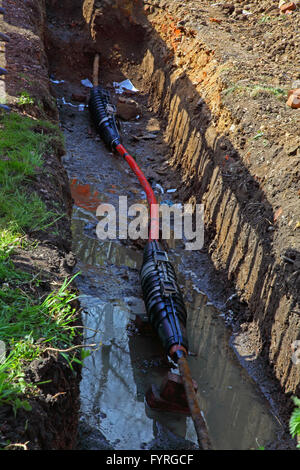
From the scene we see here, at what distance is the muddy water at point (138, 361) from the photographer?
4207mm

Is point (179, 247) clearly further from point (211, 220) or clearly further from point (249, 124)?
point (249, 124)

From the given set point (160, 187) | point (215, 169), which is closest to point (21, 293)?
point (215, 169)

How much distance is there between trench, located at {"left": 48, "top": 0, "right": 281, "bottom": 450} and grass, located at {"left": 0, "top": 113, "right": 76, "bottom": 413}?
38 centimetres

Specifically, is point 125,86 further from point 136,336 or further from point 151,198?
point 136,336

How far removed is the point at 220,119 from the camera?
7.33 metres

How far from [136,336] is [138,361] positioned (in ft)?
1.20

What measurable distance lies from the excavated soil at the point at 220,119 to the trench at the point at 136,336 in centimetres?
19

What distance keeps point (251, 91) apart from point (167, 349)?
431cm

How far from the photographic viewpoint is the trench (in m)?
4.24

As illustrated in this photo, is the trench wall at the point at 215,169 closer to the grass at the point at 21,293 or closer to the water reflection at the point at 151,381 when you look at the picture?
the water reflection at the point at 151,381

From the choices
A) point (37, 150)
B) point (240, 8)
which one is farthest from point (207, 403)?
point (240, 8)

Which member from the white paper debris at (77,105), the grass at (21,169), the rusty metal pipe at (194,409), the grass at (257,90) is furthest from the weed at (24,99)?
the rusty metal pipe at (194,409)

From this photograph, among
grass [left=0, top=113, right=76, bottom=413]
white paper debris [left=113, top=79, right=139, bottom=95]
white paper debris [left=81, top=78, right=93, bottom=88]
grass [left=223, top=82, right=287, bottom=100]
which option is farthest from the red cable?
white paper debris [left=81, top=78, right=93, bottom=88]

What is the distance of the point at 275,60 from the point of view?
8414 millimetres
